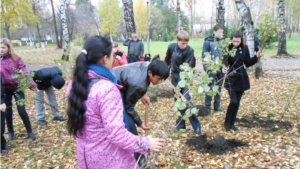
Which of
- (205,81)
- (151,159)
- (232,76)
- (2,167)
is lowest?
(2,167)

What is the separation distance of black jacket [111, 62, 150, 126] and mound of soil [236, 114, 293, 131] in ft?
8.61

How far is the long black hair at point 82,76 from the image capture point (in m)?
1.48

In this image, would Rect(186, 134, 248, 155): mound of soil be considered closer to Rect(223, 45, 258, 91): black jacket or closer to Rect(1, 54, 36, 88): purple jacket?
Rect(223, 45, 258, 91): black jacket

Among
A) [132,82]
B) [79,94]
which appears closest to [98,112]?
[79,94]

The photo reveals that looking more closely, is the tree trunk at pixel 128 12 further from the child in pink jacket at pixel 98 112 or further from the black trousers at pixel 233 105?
the child in pink jacket at pixel 98 112

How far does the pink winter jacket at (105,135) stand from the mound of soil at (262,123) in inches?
121

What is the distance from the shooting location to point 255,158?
3156 millimetres

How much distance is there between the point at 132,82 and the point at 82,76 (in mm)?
810

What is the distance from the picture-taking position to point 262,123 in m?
4.28

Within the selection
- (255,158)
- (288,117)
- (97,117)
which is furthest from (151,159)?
(288,117)

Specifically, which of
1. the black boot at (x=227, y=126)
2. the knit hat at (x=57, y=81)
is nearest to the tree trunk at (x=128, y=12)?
the knit hat at (x=57, y=81)

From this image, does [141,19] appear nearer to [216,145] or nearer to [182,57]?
[182,57]

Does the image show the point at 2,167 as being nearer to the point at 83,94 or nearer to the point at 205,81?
the point at 83,94

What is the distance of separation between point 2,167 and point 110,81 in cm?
283
